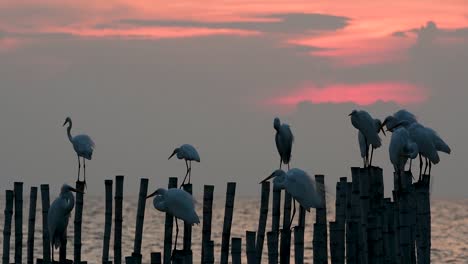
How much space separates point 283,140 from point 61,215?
629 centimetres

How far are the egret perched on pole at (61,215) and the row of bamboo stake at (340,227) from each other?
24cm

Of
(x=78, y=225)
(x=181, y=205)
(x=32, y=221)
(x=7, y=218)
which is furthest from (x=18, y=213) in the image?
(x=181, y=205)

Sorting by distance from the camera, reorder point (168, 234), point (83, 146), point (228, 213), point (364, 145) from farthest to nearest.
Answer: point (83, 146) → point (364, 145) → point (168, 234) → point (228, 213)

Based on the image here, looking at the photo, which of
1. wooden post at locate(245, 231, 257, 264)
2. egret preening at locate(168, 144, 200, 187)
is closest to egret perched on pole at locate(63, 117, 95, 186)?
egret preening at locate(168, 144, 200, 187)

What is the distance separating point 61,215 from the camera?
1714cm

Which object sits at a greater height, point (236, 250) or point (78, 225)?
point (78, 225)

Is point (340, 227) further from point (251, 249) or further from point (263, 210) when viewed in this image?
point (263, 210)

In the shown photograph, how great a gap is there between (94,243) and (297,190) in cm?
4476

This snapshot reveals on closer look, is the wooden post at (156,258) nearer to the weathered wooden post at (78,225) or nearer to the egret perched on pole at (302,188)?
the egret perched on pole at (302,188)

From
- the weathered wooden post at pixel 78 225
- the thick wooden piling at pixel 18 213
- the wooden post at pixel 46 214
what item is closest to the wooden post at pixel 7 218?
the thick wooden piling at pixel 18 213

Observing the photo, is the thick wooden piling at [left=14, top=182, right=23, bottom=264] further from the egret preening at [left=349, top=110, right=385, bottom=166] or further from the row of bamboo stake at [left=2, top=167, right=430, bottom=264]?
the egret preening at [left=349, top=110, right=385, bottom=166]

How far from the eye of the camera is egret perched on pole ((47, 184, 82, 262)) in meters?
17.1

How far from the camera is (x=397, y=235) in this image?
54.4 ft

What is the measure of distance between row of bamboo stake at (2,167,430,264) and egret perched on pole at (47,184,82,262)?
24 centimetres
